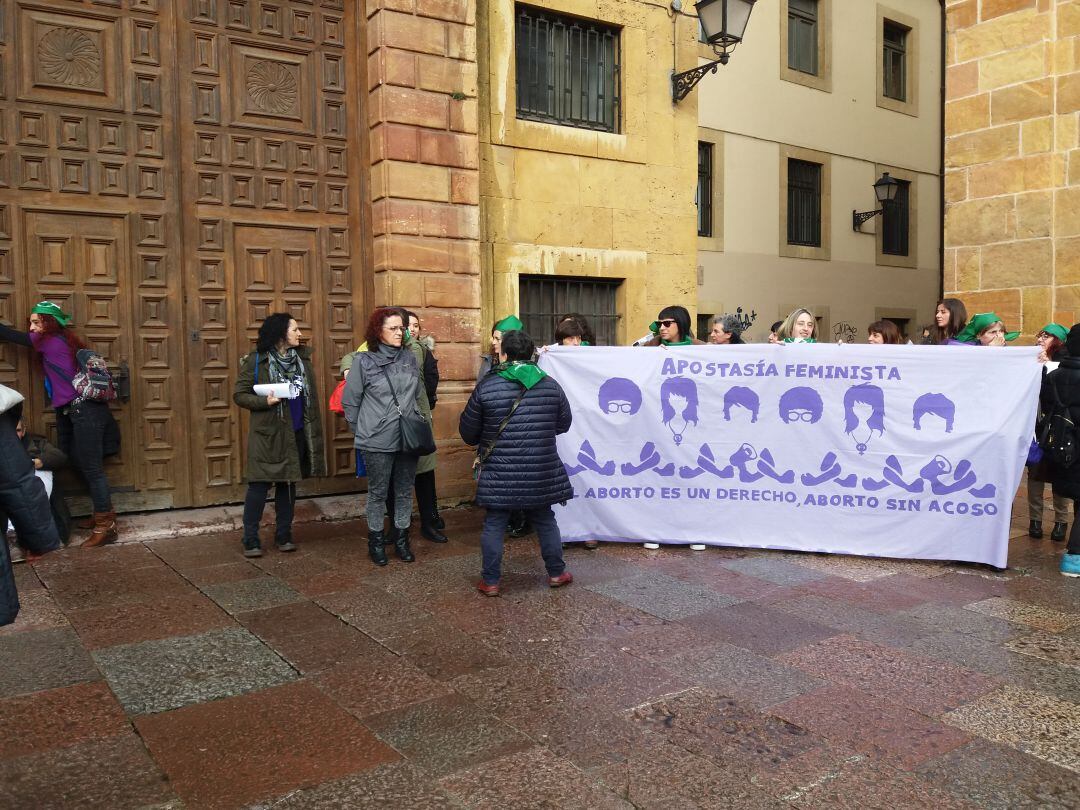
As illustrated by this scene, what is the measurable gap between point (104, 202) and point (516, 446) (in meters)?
4.25

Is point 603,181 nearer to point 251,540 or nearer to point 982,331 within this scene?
point 982,331

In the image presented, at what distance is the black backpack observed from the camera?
238 inches

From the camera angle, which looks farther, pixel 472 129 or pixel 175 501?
pixel 472 129

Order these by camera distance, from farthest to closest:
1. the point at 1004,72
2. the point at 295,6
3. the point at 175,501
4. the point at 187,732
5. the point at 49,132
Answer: the point at 1004,72
the point at 295,6
the point at 175,501
the point at 49,132
the point at 187,732

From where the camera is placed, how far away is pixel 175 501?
302 inches

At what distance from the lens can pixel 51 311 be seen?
6809mm

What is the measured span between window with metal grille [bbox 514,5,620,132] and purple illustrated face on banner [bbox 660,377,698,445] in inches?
157

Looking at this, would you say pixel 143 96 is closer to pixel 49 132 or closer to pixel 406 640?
pixel 49 132

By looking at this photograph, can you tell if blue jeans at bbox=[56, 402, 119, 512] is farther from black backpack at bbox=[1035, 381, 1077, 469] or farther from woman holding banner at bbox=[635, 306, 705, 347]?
black backpack at bbox=[1035, 381, 1077, 469]

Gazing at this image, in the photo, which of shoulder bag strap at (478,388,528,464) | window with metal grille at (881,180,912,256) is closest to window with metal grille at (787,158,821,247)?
window with metal grille at (881,180,912,256)

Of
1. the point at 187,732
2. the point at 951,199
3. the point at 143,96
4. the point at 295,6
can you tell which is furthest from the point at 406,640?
the point at 951,199

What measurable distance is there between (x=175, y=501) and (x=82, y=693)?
3.74m

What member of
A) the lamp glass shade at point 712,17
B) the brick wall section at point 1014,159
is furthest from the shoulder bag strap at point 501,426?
the brick wall section at point 1014,159

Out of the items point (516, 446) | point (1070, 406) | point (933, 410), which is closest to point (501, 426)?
point (516, 446)
